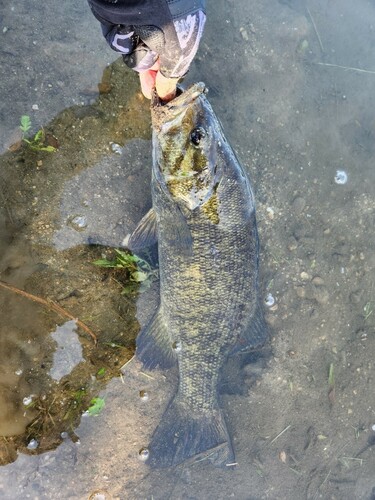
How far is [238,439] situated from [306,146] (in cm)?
302

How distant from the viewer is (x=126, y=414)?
3.89m

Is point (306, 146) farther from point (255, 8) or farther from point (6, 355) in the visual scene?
point (6, 355)

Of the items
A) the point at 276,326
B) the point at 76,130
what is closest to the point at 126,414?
the point at 276,326

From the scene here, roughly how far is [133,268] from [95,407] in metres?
1.31

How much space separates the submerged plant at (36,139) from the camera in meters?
3.59

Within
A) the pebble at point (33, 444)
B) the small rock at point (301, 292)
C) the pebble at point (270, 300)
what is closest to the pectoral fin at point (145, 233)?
the pebble at point (270, 300)

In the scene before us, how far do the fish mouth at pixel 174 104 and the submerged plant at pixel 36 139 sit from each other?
1219 mm

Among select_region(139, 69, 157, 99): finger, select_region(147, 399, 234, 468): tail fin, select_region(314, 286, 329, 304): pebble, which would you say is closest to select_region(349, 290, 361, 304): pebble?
select_region(314, 286, 329, 304): pebble

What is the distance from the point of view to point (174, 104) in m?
2.78

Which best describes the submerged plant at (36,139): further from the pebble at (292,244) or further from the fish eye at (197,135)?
the pebble at (292,244)

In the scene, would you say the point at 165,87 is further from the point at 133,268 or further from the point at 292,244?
the point at 292,244

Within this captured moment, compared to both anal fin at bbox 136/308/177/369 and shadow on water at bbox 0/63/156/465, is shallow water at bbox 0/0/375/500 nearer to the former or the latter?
shadow on water at bbox 0/63/156/465

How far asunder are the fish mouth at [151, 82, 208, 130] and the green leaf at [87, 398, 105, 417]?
247 centimetres

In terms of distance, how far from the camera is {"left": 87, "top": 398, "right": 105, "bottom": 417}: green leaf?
3824mm
